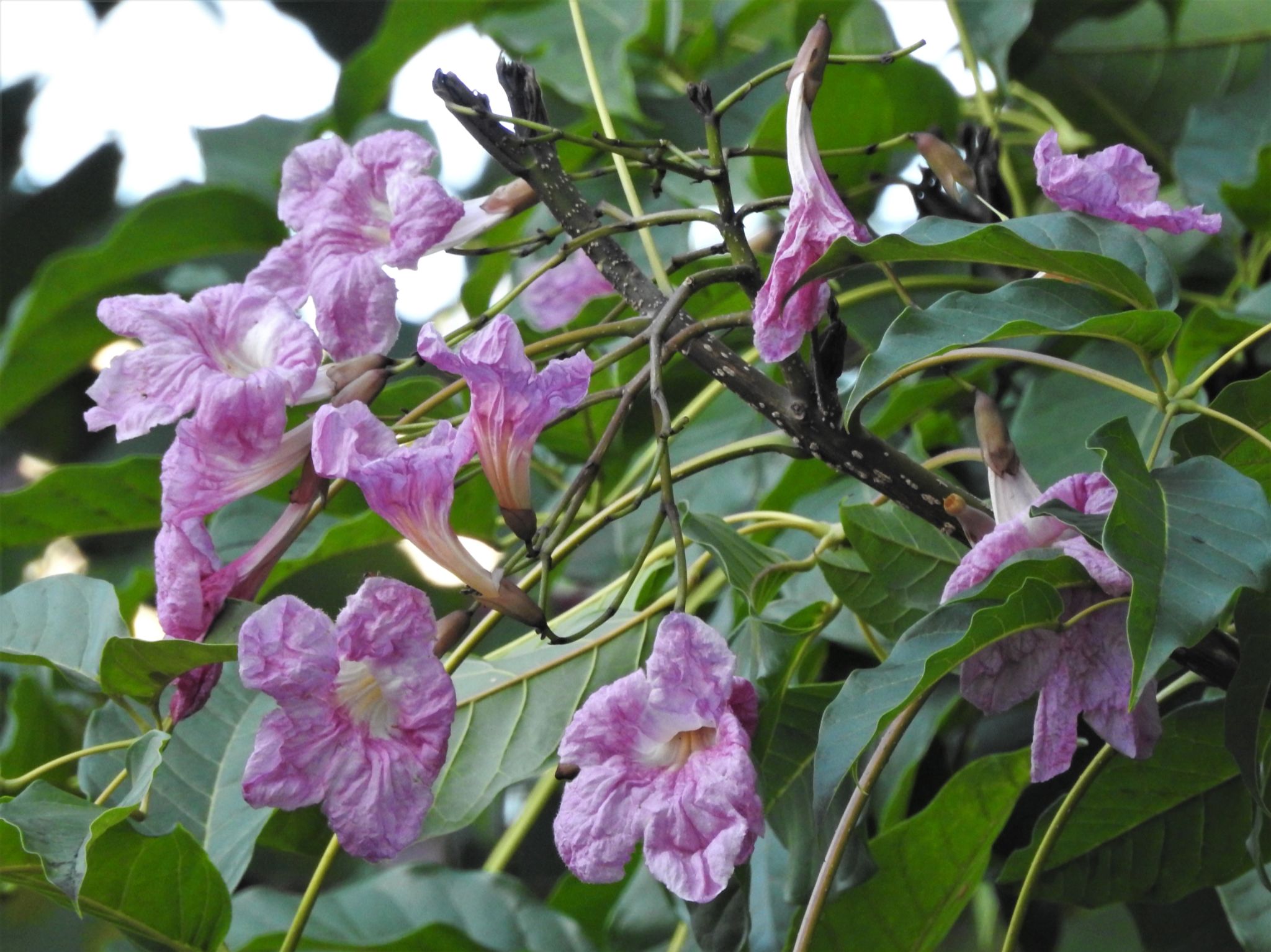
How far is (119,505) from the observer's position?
0.92 metres

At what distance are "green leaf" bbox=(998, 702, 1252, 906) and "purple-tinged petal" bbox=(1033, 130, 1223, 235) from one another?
29 cm

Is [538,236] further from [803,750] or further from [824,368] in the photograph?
[803,750]

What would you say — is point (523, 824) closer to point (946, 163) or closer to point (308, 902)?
point (308, 902)

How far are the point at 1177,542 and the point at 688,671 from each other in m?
0.19

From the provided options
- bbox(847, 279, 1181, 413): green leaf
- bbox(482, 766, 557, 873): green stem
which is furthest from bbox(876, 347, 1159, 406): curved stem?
bbox(482, 766, 557, 873): green stem

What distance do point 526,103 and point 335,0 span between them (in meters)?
1.16

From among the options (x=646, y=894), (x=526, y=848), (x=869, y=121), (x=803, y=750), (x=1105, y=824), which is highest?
(x=869, y=121)

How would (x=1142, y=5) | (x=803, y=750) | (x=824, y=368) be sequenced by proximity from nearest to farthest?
(x=824, y=368)
(x=803, y=750)
(x=1142, y=5)

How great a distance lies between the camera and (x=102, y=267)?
120 centimetres

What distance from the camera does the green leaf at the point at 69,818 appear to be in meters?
0.52

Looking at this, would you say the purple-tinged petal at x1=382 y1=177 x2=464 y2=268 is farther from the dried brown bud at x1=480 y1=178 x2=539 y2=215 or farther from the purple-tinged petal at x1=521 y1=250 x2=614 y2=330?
the purple-tinged petal at x1=521 y1=250 x2=614 y2=330

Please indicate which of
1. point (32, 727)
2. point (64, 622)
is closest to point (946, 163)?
point (64, 622)

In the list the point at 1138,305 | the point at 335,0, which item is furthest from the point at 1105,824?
Result: the point at 335,0

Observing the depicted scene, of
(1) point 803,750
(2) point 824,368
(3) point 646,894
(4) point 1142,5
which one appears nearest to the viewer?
(2) point 824,368
